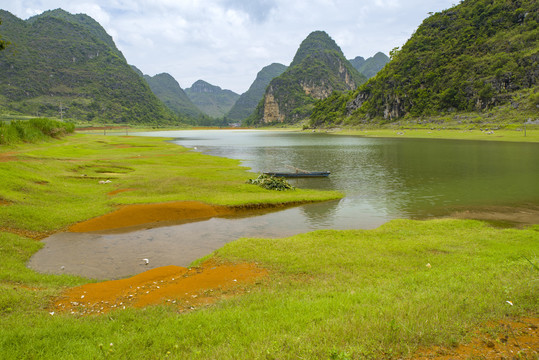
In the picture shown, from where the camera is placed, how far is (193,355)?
6.33 meters

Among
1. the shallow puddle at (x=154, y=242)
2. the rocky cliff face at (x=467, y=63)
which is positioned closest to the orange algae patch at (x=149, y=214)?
the shallow puddle at (x=154, y=242)

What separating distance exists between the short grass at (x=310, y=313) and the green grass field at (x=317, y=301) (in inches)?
1.2

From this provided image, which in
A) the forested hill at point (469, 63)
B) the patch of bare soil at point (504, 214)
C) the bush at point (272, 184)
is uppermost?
the forested hill at point (469, 63)

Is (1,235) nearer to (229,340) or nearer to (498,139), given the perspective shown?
(229,340)

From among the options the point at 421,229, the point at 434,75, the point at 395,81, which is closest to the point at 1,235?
the point at 421,229

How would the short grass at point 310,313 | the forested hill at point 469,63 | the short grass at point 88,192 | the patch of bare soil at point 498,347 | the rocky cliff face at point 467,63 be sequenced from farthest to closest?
the rocky cliff face at point 467,63
the forested hill at point 469,63
the short grass at point 88,192
the short grass at point 310,313
the patch of bare soil at point 498,347

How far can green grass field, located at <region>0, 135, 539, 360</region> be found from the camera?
647 centimetres

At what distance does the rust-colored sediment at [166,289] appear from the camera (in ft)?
30.9

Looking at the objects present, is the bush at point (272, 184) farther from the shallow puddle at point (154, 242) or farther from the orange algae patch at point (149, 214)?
the orange algae patch at point (149, 214)

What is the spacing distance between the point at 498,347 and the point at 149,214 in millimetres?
22014

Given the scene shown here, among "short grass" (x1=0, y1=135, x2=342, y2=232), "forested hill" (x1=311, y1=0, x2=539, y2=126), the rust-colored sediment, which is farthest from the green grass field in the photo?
"forested hill" (x1=311, y1=0, x2=539, y2=126)

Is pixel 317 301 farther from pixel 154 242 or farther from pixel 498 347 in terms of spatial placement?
pixel 154 242

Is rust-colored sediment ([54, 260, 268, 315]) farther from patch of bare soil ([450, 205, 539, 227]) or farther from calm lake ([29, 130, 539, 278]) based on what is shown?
patch of bare soil ([450, 205, 539, 227])

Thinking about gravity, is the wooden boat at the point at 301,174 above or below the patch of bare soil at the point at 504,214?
above
